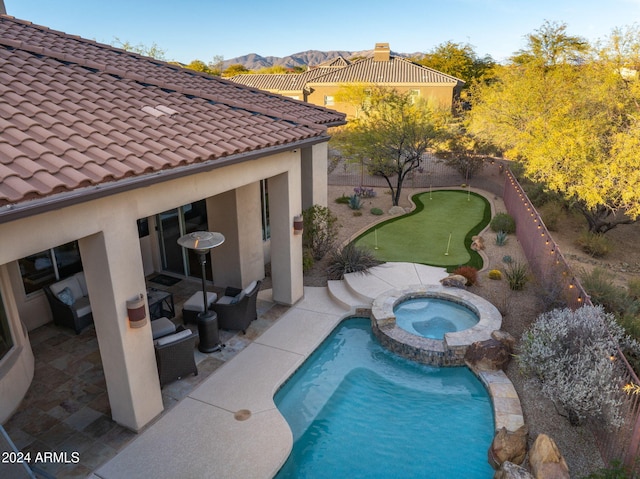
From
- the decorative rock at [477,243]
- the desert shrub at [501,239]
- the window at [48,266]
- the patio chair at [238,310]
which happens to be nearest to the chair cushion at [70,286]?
the window at [48,266]

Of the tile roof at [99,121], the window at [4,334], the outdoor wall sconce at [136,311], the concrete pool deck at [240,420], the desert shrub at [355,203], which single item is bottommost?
the concrete pool deck at [240,420]

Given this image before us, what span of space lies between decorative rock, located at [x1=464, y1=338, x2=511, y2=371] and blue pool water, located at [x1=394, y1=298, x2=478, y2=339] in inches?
46.2

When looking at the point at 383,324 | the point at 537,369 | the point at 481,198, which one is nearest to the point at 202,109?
the point at 383,324

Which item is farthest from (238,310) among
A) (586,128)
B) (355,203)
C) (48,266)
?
(586,128)

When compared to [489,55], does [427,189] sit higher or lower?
lower

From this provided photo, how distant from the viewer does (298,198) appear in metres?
11.3

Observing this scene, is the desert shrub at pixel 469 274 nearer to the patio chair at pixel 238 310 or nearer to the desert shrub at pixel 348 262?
the desert shrub at pixel 348 262

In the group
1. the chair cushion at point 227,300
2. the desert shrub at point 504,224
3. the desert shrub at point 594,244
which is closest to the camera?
the chair cushion at point 227,300

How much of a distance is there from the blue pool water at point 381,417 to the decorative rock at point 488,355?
0.31 meters

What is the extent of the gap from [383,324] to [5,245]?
7.93 meters

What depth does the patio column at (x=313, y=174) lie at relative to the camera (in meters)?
15.2

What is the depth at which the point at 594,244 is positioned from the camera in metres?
16.0

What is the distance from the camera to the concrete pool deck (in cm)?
679

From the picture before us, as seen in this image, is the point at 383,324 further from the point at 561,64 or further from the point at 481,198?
the point at 561,64
